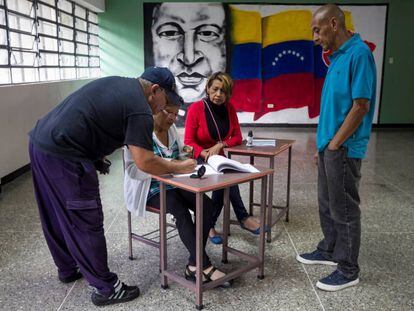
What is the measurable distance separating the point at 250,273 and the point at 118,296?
2.64 feet

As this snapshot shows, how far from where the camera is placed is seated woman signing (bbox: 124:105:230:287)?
218cm

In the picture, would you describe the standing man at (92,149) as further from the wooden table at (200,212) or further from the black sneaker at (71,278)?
the black sneaker at (71,278)

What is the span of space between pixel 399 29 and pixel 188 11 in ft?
15.0

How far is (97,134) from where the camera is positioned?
6.18ft

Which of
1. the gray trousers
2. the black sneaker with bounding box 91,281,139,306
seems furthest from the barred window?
the gray trousers

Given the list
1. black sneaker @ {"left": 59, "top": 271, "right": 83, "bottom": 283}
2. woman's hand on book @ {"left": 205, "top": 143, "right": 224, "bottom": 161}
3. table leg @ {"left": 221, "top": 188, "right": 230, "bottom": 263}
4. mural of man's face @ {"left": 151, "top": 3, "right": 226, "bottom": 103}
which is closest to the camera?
black sneaker @ {"left": 59, "top": 271, "right": 83, "bottom": 283}

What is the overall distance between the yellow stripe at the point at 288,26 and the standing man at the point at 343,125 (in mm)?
6696

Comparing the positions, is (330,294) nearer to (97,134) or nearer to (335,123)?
(335,123)

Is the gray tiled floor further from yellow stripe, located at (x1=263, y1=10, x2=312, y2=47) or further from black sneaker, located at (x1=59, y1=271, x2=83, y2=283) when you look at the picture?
yellow stripe, located at (x1=263, y1=10, x2=312, y2=47)

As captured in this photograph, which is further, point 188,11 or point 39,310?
point 188,11

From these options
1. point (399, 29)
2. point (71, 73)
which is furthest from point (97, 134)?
point (399, 29)

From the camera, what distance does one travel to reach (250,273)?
2.42 meters

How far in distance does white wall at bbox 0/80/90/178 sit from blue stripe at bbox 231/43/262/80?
14.4 feet

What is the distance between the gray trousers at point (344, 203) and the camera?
2.16 m
